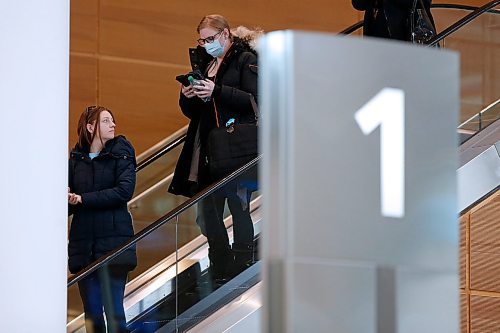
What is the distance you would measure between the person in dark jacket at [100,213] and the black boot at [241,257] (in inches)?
21.3

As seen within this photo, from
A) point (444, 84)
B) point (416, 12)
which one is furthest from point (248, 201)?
point (444, 84)

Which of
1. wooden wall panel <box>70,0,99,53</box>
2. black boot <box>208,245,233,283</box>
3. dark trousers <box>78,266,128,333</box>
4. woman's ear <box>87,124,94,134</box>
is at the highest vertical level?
wooden wall panel <box>70,0,99,53</box>

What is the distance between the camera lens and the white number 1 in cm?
181

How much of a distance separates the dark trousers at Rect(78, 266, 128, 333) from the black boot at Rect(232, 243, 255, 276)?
61 centimetres

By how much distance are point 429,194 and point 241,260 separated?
4.11 metres

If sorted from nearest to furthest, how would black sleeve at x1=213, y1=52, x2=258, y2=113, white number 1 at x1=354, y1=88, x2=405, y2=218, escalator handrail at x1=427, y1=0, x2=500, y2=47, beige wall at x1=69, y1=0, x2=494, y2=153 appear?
white number 1 at x1=354, y1=88, x2=405, y2=218, black sleeve at x1=213, y1=52, x2=258, y2=113, escalator handrail at x1=427, y1=0, x2=500, y2=47, beige wall at x1=69, y1=0, x2=494, y2=153

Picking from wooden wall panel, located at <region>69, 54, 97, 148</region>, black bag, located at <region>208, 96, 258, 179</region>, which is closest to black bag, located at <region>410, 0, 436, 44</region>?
black bag, located at <region>208, 96, 258, 179</region>

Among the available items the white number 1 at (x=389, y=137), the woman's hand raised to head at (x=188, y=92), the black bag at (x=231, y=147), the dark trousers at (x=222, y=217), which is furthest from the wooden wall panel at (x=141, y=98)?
the white number 1 at (x=389, y=137)

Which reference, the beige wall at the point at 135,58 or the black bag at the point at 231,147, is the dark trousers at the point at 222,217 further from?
the beige wall at the point at 135,58

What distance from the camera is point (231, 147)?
6199mm

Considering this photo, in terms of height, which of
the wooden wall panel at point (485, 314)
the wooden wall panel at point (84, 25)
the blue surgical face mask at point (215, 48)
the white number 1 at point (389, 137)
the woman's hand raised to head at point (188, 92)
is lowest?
the wooden wall panel at point (485, 314)

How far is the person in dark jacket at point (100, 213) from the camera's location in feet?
Result: 18.5

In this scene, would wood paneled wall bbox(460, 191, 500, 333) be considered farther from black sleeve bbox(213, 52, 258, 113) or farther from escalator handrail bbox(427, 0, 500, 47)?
black sleeve bbox(213, 52, 258, 113)

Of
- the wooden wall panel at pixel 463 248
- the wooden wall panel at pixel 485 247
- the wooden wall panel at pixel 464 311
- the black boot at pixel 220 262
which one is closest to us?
the black boot at pixel 220 262
